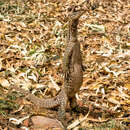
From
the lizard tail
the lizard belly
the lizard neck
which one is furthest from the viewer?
the lizard tail

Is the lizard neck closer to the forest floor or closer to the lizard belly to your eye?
the lizard belly

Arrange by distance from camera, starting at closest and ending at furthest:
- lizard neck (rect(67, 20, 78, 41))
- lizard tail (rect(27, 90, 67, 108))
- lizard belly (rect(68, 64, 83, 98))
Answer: lizard neck (rect(67, 20, 78, 41)), lizard belly (rect(68, 64, 83, 98)), lizard tail (rect(27, 90, 67, 108))

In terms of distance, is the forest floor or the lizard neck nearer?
the lizard neck

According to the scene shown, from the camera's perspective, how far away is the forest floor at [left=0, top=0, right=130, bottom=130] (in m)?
3.96

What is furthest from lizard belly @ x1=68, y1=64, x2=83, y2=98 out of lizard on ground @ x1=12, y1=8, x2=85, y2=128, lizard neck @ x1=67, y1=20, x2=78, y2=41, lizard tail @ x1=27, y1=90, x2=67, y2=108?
lizard neck @ x1=67, y1=20, x2=78, y2=41

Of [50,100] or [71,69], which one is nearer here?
[71,69]

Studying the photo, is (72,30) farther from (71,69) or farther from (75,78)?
(75,78)

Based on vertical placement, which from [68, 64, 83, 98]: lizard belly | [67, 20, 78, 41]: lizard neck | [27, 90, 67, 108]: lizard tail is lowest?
[27, 90, 67, 108]: lizard tail

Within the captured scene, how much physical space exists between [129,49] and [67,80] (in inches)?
99.2

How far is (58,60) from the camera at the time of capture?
546 cm

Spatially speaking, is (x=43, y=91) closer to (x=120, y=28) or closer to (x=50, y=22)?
(x=50, y=22)

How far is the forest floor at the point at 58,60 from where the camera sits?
13.0ft

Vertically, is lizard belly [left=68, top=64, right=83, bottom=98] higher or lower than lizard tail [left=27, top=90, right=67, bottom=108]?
higher

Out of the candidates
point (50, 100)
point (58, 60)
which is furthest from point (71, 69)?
point (58, 60)
